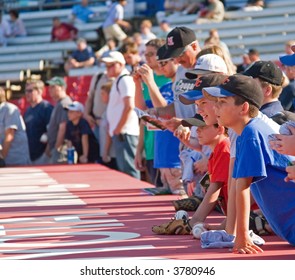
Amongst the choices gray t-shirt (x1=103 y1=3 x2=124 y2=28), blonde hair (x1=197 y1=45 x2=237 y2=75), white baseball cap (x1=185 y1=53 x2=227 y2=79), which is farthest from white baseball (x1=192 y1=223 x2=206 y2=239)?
gray t-shirt (x1=103 y1=3 x2=124 y2=28)

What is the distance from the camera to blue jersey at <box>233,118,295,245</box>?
5.62 meters

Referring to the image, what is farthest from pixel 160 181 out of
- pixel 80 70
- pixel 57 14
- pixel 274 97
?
pixel 57 14

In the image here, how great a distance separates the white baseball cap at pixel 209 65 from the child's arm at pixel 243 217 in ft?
7.13

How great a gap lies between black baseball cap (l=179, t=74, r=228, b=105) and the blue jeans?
18.0ft

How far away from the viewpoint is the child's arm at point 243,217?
5.54 m

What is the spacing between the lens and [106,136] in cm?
1412

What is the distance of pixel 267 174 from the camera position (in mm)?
5812

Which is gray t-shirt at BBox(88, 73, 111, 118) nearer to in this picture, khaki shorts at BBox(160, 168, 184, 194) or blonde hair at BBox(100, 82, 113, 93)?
blonde hair at BBox(100, 82, 113, 93)

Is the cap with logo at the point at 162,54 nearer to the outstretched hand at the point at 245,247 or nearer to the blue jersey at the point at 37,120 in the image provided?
the outstretched hand at the point at 245,247

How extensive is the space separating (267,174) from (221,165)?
3.20 feet

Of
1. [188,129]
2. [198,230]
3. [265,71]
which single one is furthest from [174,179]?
[198,230]
